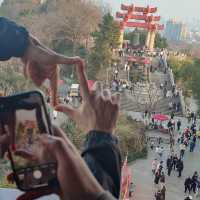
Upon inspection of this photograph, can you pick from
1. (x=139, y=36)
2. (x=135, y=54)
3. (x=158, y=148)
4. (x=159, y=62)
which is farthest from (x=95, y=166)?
(x=139, y=36)

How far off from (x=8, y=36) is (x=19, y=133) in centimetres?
24

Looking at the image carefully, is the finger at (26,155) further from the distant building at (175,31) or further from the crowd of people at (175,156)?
the distant building at (175,31)

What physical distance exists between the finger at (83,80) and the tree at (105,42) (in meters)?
10.3

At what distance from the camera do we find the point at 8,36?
1262mm

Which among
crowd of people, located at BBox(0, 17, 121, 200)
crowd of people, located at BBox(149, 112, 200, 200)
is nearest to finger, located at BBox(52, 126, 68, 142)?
crowd of people, located at BBox(0, 17, 121, 200)

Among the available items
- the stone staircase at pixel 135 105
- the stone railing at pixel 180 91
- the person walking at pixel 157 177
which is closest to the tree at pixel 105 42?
the stone staircase at pixel 135 105

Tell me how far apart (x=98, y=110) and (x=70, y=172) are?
0.33 meters

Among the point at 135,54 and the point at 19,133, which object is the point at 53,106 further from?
the point at 135,54

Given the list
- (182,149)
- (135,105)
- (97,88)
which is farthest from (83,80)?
(135,105)

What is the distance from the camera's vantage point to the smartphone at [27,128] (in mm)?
1155

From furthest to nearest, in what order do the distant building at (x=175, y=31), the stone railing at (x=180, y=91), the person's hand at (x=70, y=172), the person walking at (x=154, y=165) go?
the distant building at (x=175, y=31)
the stone railing at (x=180, y=91)
the person walking at (x=154, y=165)
the person's hand at (x=70, y=172)

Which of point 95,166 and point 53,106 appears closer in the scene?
point 95,166

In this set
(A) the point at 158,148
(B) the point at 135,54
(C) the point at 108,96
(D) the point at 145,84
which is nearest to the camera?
(C) the point at 108,96

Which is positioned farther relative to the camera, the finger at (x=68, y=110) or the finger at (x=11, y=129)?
the finger at (x=68, y=110)
